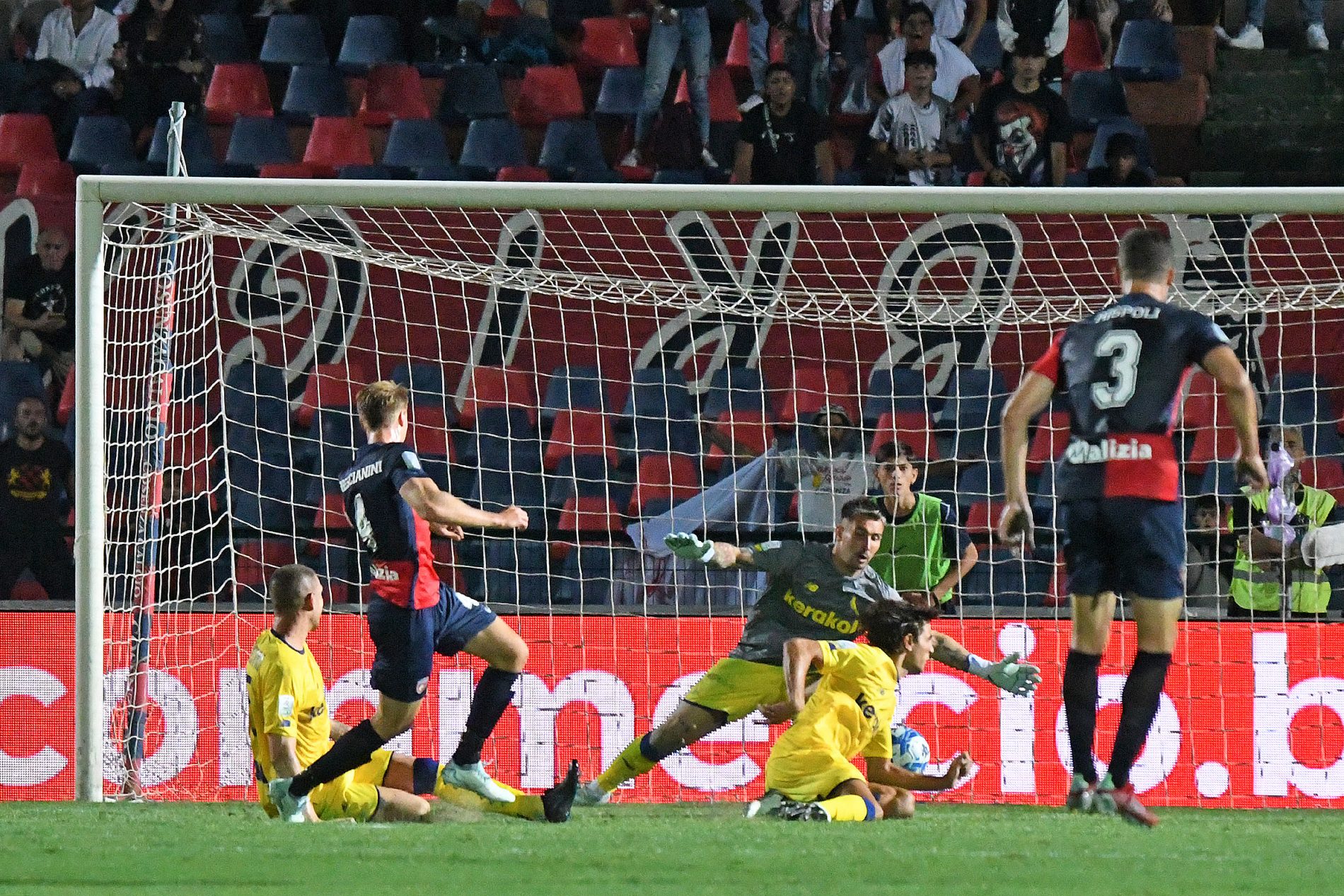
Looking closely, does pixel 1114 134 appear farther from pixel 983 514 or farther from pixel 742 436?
pixel 742 436

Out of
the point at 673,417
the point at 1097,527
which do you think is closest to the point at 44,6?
the point at 673,417

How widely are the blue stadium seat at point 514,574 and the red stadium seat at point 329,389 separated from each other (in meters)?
1.44

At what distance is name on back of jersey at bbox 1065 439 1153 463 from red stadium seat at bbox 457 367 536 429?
5.15 meters

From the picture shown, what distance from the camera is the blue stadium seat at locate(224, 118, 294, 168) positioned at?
12.5m

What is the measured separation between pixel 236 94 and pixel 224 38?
0.62 metres

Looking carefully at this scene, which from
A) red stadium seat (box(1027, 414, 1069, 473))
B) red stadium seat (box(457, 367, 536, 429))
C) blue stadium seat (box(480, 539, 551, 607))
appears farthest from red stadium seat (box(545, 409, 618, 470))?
red stadium seat (box(1027, 414, 1069, 473))

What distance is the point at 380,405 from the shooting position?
6398mm

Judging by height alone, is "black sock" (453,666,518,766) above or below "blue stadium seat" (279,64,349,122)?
below

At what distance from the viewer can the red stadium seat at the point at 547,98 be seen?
12.6 metres

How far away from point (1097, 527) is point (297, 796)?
2.80 m

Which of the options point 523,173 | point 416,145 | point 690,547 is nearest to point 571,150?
point 523,173

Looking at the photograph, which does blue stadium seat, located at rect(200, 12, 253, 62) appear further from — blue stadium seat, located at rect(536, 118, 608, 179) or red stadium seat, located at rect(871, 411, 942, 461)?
red stadium seat, located at rect(871, 411, 942, 461)

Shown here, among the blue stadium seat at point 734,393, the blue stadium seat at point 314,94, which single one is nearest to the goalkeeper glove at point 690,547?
the blue stadium seat at point 734,393

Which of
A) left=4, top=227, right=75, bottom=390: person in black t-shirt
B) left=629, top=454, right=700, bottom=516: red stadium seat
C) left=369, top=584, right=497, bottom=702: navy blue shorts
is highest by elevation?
left=4, top=227, right=75, bottom=390: person in black t-shirt
